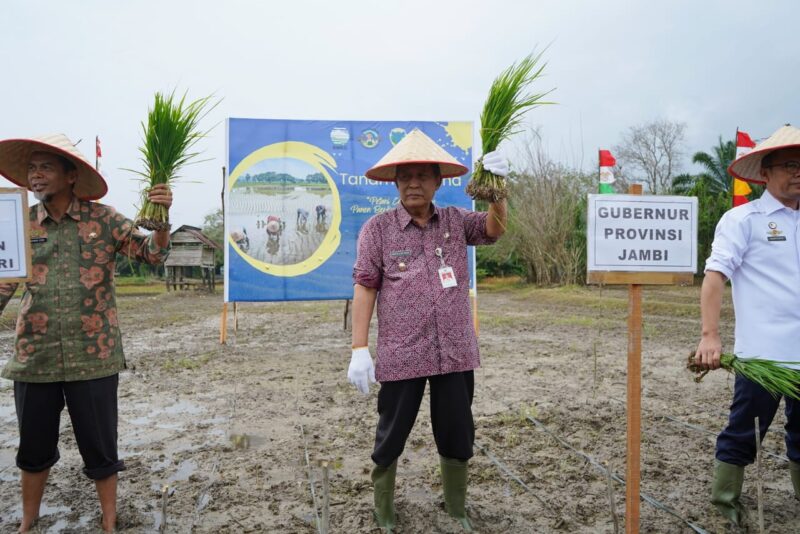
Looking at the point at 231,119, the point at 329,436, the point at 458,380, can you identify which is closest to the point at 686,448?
the point at 458,380

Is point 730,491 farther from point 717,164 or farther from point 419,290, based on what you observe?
point 717,164

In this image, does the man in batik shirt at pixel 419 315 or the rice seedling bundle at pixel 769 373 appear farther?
the man in batik shirt at pixel 419 315

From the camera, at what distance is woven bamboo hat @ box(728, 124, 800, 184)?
7.32ft

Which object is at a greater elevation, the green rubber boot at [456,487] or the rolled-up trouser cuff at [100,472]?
the rolled-up trouser cuff at [100,472]

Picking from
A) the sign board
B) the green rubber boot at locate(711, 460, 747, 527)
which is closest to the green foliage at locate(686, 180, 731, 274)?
the green rubber boot at locate(711, 460, 747, 527)

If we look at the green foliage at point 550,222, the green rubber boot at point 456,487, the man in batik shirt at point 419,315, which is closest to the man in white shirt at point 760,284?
the man in batik shirt at point 419,315

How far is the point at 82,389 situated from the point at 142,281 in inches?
1151

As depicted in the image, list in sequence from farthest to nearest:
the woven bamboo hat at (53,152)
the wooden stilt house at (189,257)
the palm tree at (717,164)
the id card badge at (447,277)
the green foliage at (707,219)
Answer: the palm tree at (717,164)
the wooden stilt house at (189,257)
the green foliage at (707,219)
the id card badge at (447,277)
the woven bamboo hat at (53,152)

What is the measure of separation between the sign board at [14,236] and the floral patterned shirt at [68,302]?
9 cm

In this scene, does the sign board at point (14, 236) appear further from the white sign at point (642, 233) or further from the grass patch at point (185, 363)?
the grass patch at point (185, 363)

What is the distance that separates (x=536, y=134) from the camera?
19109 mm

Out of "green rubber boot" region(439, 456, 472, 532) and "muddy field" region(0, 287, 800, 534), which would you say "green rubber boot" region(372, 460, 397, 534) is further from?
"green rubber boot" region(439, 456, 472, 532)

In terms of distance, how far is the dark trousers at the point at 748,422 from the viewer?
7.45 ft

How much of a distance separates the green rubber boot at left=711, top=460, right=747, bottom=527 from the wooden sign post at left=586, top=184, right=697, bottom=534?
59cm
